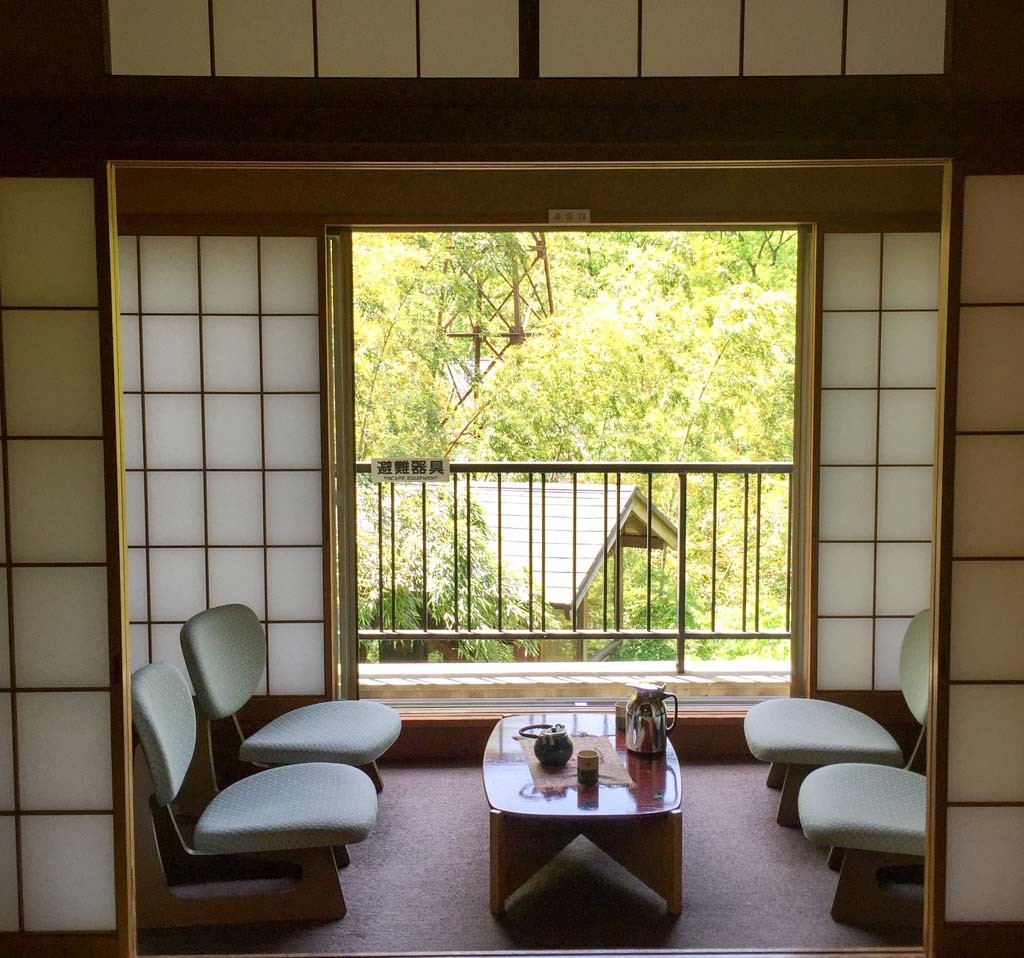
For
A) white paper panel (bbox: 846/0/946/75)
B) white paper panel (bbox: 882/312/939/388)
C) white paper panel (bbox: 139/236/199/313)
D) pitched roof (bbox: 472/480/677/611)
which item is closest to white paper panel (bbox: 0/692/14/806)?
white paper panel (bbox: 139/236/199/313)

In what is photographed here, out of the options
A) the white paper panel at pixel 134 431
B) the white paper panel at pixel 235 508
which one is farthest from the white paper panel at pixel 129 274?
the white paper panel at pixel 235 508

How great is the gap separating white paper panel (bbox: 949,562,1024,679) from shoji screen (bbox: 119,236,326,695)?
8.09ft

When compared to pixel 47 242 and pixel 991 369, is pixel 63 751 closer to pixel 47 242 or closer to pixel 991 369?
pixel 47 242

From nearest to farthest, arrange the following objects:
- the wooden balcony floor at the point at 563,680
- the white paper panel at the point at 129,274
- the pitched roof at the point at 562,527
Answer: the white paper panel at the point at 129,274
the wooden balcony floor at the point at 563,680
the pitched roof at the point at 562,527

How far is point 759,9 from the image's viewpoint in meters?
2.05

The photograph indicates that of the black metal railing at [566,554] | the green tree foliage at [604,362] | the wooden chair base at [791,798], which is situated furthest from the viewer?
the green tree foliage at [604,362]

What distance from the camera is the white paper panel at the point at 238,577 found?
3789mm

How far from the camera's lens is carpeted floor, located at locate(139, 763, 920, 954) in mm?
2461

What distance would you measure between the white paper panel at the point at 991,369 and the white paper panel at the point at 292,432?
8.14 ft

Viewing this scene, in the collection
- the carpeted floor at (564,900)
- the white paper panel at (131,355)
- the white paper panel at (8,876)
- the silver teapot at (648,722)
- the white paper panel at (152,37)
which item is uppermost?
the white paper panel at (152,37)

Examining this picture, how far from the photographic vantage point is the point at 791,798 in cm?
314

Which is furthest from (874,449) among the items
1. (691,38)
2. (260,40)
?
(260,40)

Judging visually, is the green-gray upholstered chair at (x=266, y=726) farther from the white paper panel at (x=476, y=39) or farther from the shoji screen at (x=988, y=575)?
the white paper panel at (x=476, y=39)

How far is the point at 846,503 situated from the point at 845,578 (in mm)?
324
